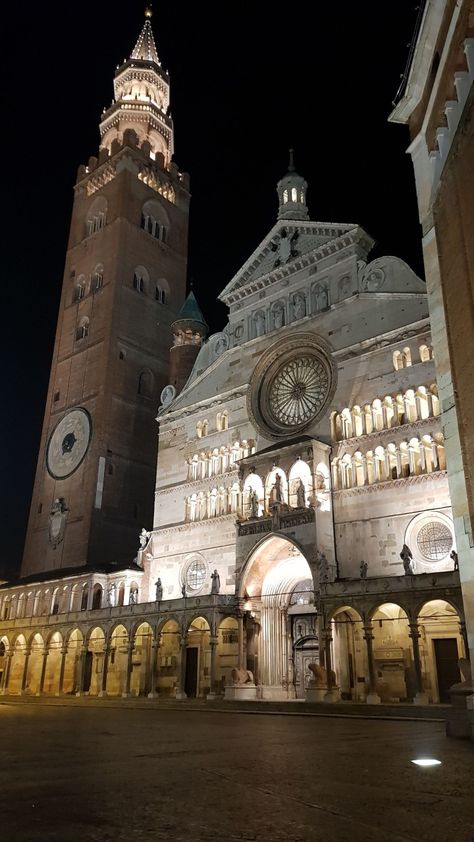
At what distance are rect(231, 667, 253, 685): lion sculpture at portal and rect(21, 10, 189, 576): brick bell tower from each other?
15.2 metres

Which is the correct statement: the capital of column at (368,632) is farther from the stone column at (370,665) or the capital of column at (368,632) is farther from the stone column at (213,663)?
the stone column at (213,663)

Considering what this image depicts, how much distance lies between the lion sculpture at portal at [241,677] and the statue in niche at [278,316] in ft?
56.7

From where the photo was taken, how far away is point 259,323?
34.3 metres

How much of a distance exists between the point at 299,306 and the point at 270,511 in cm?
1139

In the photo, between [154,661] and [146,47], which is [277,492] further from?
[146,47]

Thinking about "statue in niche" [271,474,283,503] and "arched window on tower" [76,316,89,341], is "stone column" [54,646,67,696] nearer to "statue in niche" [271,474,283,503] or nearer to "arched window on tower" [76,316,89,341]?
"statue in niche" [271,474,283,503]

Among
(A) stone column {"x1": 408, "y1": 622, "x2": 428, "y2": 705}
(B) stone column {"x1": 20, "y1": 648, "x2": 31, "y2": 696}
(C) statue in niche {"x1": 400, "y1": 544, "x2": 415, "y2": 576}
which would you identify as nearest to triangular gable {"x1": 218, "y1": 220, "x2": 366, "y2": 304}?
(C) statue in niche {"x1": 400, "y1": 544, "x2": 415, "y2": 576}

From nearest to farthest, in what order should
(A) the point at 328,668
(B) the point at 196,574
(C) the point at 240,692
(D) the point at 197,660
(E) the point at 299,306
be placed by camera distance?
(A) the point at 328,668
(C) the point at 240,692
(D) the point at 197,660
(B) the point at 196,574
(E) the point at 299,306

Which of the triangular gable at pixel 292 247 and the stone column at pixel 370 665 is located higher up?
the triangular gable at pixel 292 247

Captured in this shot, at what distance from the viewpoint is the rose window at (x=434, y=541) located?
23.3m

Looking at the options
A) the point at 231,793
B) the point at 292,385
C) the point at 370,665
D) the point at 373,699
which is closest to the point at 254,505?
the point at 292,385

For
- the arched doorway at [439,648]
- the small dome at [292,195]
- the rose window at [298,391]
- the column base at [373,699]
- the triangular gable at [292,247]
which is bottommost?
the column base at [373,699]

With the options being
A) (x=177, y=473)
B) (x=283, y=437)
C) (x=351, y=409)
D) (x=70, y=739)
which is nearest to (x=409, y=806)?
(x=70, y=739)

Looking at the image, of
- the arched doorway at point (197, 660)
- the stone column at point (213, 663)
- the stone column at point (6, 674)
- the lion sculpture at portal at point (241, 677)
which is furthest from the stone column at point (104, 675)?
the stone column at point (6, 674)
